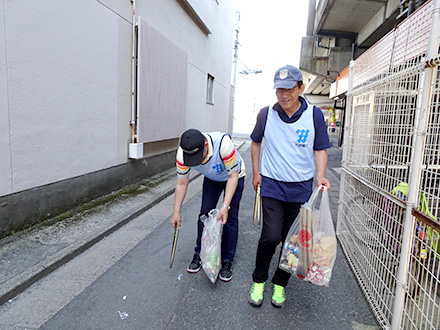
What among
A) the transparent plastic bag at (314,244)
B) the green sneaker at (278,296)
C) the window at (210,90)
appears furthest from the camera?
the window at (210,90)

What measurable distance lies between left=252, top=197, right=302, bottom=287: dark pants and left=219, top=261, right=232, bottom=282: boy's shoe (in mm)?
408

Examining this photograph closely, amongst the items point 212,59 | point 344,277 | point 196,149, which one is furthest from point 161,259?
point 212,59

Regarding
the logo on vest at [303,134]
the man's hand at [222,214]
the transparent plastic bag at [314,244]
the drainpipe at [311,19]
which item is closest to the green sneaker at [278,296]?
the transparent plastic bag at [314,244]

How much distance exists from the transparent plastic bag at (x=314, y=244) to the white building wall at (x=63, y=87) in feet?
10.1

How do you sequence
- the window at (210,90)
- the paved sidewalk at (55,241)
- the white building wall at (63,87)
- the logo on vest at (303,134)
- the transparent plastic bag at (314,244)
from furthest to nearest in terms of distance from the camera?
the window at (210,90) < the white building wall at (63,87) < the paved sidewalk at (55,241) < the logo on vest at (303,134) < the transparent plastic bag at (314,244)

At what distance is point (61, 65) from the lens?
4031 millimetres

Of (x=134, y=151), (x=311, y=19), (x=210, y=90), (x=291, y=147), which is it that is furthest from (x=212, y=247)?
(x=311, y=19)

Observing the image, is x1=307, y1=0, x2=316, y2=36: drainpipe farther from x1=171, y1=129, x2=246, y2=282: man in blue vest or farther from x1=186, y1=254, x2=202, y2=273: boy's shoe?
x1=186, y1=254, x2=202, y2=273: boy's shoe

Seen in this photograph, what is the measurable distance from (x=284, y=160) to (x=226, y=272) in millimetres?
1258

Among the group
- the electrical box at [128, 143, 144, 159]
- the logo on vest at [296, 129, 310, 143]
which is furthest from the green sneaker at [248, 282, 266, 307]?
the electrical box at [128, 143, 144, 159]

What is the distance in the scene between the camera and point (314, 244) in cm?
232

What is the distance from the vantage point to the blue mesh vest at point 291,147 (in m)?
2.45

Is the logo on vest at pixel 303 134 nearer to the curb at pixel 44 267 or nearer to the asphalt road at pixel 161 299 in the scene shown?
the asphalt road at pixel 161 299

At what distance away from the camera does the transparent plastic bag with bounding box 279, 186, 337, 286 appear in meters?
2.32
